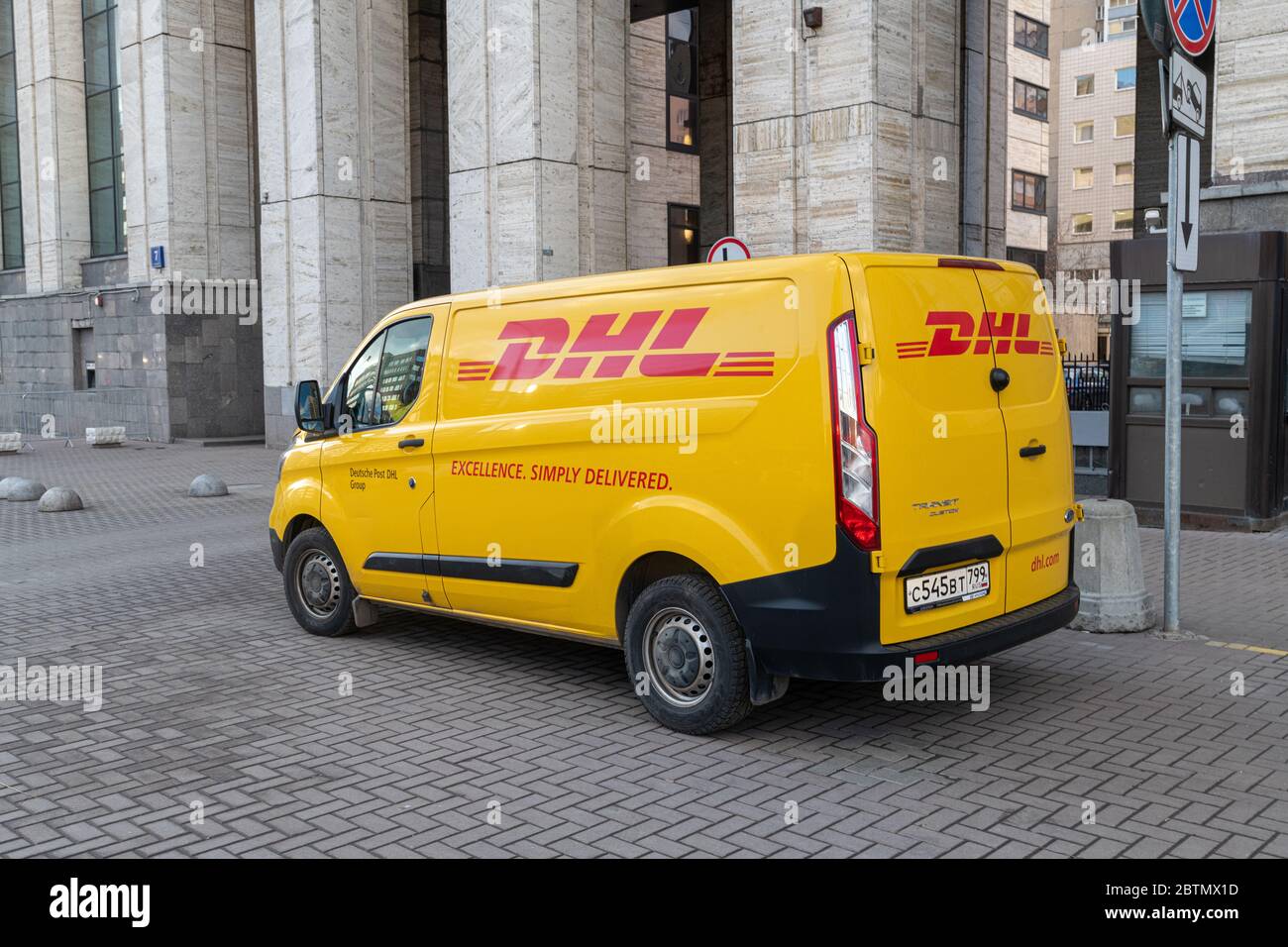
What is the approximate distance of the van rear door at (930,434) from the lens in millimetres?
4984

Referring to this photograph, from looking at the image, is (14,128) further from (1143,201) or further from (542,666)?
(542,666)

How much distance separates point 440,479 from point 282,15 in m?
17.2

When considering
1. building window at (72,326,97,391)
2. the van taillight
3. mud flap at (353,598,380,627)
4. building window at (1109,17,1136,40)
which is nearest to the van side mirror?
mud flap at (353,598,380,627)

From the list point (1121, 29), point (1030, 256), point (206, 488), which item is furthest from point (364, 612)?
A: point (1121, 29)

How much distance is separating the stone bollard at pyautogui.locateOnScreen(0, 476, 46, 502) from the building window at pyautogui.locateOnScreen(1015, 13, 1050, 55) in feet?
196

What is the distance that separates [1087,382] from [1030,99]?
56086 mm

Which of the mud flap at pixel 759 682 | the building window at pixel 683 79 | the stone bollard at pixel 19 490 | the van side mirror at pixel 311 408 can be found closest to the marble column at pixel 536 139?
the stone bollard at pixel 19 490

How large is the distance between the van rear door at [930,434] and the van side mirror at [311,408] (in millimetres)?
3865

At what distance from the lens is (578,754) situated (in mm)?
5359

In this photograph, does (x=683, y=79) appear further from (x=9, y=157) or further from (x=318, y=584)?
(x=318, y=584)

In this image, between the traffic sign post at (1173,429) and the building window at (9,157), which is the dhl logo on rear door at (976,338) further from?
the building window at (9,157)

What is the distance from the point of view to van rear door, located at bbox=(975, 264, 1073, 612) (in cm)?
561

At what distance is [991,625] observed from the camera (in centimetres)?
540

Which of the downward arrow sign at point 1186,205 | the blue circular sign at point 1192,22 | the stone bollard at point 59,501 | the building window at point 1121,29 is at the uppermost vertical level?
the building window at point 1121,29
